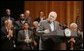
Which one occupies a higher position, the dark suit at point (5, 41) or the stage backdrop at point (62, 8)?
the stage backdrop at point (62, 8)

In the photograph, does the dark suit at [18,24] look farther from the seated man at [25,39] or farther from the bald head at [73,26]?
the bald head at [73,26]

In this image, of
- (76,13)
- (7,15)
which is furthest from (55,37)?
(7,15)

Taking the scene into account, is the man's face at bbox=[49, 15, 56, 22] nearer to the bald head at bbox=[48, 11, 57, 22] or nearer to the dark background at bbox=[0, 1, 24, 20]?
the bald head at bbox=[48, 11, 57, 22]

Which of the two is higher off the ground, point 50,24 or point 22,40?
point 50,24

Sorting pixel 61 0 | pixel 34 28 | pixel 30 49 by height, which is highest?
pixel 61 0

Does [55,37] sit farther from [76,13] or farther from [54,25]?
[76,13]

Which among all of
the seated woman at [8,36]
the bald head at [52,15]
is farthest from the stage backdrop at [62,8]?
the seated woman at [8,36]

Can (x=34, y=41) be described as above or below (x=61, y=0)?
below

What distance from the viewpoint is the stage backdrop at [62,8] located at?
3285 mm

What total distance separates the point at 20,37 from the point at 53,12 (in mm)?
458

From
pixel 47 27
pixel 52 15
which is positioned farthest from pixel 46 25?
A: pixel 52 15

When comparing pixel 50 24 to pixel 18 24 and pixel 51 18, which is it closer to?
pixel 51 18

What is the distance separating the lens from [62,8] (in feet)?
10.8

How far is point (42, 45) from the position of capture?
10.7 ft
